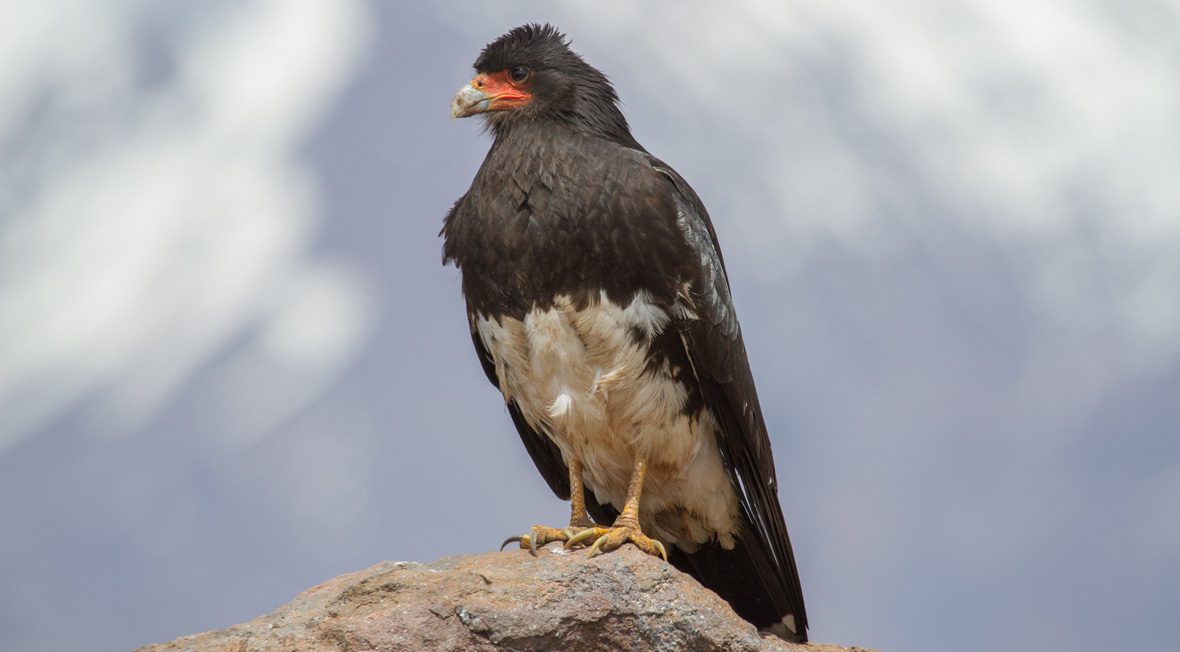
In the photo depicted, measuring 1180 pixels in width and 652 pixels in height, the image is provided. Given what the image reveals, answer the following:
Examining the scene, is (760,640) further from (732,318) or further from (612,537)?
(732,318)

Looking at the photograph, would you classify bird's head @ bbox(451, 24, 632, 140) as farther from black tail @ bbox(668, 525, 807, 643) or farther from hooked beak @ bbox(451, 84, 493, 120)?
black tail @ bbox(668, 525, 807, 643)

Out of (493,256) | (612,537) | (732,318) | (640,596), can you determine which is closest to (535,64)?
(493,256)

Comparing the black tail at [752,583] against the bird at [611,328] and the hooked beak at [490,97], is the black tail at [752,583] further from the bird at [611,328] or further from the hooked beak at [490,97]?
the hooked beak at [490,97]

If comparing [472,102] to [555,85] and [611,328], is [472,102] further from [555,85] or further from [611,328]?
[611,328]

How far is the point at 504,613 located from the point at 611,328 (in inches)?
62.7

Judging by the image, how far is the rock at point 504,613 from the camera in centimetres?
505

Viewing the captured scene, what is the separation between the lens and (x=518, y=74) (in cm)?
700

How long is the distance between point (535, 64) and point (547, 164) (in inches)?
35.1

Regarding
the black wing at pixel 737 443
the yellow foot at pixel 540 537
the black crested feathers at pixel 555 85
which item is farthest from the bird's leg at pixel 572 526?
the black crested feathers at pixel 555 85

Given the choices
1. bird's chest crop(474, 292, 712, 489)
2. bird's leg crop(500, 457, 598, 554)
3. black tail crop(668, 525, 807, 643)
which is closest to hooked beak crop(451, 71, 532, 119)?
bird's chest crop(474, 292, 712, 489)

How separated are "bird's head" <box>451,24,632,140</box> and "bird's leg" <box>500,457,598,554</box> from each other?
1.78 m

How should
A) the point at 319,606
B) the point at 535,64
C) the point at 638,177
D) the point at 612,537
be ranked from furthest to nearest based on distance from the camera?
the point at 535,64
the point at 638,177
the point at 612,537
the point at 319,606

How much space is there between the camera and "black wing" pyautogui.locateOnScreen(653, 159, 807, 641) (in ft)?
21.0

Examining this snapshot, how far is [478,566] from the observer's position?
5551 millimetres
